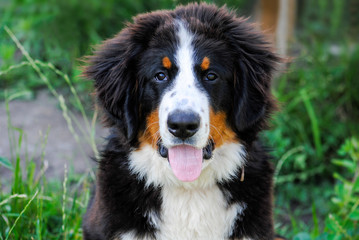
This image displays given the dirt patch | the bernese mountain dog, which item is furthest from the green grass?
the dirt patch

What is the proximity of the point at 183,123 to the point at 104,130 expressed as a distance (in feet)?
11.4

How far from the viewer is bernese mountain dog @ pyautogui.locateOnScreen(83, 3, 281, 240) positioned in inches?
118

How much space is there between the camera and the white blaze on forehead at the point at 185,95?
2.81 meters

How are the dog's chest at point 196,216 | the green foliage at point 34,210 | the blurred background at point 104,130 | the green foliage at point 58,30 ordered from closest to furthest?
the dog's chest at point 196,216 < the green foliage at point 34,210 < the blurred background at point 104,130 < the green foliage at point 58,30

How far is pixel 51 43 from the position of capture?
707cm

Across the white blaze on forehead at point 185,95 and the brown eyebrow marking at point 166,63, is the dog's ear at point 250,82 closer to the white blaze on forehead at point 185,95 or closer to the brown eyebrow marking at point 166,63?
the white blaze on forehead at point 185,95

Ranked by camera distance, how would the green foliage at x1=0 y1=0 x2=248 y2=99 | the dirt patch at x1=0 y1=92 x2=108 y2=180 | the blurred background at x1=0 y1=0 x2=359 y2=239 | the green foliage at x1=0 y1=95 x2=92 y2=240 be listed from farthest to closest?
the green foliage at x1=0 y1=0 x2=248 y2=99 < the dirt patch at x1=0 y1=92 x2=108 y2=180 < the blurred background at x1=0 y1=0 x2=359 y2=239 < the green foliage at x1=0 y1=95 x2=92 y2=240

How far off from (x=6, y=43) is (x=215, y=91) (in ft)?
16.8

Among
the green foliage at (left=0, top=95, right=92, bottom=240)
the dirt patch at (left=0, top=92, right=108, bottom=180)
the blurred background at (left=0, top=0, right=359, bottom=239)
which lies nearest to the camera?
the green foliage at (left=0, top=95, right=92, bottom=240)

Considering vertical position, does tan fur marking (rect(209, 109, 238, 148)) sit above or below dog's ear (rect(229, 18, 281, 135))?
below

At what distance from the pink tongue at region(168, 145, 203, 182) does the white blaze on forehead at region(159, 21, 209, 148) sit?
11cm

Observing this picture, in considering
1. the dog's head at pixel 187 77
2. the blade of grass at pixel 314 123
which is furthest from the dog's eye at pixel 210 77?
the blade of grass at pixel 314 123

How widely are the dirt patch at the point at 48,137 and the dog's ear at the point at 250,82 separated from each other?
249 centimetres

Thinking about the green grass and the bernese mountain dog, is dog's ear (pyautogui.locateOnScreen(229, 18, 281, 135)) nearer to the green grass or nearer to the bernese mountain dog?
the bernese mountain dog
